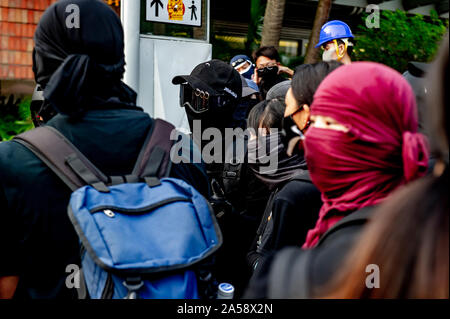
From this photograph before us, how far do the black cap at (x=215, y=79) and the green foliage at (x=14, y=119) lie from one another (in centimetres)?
488

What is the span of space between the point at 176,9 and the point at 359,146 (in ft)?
8.35

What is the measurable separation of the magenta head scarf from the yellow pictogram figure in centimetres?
233

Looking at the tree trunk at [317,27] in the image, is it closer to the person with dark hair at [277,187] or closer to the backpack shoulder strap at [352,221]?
the person with dark hair at [277,187]

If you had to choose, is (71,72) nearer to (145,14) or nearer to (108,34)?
(108,34)

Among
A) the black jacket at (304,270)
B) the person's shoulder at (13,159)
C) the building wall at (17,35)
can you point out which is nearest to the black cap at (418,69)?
the black jacket at (304,270)

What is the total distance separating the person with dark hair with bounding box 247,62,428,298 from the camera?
1.45 m

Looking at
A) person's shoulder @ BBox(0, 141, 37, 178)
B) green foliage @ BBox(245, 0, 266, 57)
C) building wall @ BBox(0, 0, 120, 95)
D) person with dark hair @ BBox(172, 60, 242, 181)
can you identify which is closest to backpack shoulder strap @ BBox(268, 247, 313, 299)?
person's shoulder @ BBox(0, 141, 37, 178)

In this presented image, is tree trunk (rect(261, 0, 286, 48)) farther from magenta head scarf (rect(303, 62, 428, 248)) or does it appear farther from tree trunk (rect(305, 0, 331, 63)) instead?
magenta head scarf (rect(303, 62, 428, 248))

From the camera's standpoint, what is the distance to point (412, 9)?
1290 cm

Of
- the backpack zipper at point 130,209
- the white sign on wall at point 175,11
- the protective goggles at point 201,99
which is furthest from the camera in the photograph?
the white sign on wall at point 175,11

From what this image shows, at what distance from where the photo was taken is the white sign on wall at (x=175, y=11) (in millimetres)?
3598

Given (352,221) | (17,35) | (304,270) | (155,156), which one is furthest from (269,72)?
(17,35)

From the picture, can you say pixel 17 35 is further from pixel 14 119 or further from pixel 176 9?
pixel 176 9

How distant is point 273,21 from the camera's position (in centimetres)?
791
